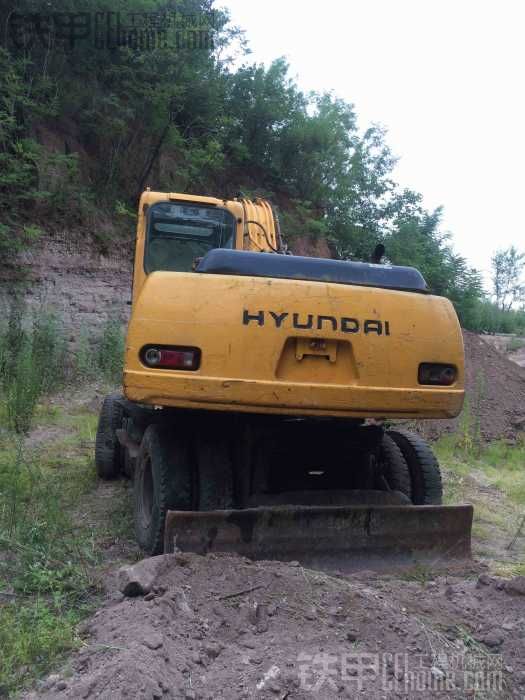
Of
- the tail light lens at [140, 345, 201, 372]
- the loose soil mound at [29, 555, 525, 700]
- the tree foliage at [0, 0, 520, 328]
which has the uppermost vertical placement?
the tree foliage at [0, 0, 520, 328]

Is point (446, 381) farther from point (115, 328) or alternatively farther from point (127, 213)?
point (127, 213)

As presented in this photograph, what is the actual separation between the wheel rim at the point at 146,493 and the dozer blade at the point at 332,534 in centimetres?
85

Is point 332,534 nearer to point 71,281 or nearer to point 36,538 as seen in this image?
point 36,538

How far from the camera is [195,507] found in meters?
4.23

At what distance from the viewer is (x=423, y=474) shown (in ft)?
16.6

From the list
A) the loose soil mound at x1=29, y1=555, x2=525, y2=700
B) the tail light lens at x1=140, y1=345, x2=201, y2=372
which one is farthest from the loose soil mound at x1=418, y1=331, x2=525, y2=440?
the tail light lens at x1=140, y1=345, x2=201, y2=372

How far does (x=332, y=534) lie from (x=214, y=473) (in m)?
0.77

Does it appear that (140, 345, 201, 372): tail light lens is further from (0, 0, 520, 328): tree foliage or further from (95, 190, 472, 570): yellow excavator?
(0, 0, 520, 328): tree foliage

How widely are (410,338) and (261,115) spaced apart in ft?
46.2

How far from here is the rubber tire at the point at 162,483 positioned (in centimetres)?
413

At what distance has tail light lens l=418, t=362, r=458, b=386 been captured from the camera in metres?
3.98

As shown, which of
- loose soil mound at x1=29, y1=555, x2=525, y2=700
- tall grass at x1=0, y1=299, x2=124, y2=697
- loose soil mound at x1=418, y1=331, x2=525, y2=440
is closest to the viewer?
loose soil mound at x1=29, y1=555, x2=525, y2=700

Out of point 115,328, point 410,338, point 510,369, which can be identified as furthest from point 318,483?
point 510,369

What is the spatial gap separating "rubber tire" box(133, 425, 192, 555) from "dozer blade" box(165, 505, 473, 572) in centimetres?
39
